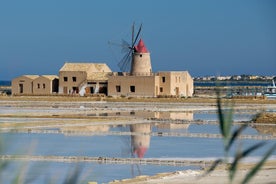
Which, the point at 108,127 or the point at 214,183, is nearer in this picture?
the point at 214,183

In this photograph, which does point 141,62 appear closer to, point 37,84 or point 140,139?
point 37,84

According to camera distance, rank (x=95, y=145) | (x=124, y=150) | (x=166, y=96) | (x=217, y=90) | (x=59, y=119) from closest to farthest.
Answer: (x=217, y=90) < (x=124, y=150) < (x=95, y=145) < (x=59, y=119) < (x=166, y=96)

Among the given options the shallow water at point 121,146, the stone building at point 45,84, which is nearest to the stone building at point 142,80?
the stone building at point 45,84

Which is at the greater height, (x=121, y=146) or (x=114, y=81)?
(x=114, y=81)

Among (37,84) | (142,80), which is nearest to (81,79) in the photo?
(37,84)

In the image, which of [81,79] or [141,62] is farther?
[81,79]

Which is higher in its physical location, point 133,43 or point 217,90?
point 133,43

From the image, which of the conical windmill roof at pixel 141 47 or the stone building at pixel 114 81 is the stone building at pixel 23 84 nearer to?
the stone building at pixel 114 81

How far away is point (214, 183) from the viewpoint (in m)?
9.80

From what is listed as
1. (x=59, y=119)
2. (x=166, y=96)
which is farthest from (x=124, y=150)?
(x=166, y=96)

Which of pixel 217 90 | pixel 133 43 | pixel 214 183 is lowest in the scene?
pixel 214 183

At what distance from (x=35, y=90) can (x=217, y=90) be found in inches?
1939

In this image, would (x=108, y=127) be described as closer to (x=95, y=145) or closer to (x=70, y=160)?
(x=95, y=145)

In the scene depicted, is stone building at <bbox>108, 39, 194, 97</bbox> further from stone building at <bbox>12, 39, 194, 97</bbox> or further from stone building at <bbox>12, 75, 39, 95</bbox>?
stone building at <bbox>12, 75, 39, 95</bbox>
